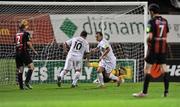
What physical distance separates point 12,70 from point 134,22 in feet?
21.1

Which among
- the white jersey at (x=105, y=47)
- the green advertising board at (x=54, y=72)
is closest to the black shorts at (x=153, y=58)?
the white jersey at (x=105, y=47)

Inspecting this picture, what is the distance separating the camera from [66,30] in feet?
86.2

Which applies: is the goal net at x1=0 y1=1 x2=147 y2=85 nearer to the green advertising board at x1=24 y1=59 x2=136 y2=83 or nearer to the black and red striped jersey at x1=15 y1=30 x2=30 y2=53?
the green advertising board at x1=24 y1=59 x2=136 y2=83

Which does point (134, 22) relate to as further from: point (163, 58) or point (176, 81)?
point (163, 58)

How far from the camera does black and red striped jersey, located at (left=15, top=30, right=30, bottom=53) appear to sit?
63.2ft

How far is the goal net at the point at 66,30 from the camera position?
23484mm

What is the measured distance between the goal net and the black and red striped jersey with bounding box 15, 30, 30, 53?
283 centimetres

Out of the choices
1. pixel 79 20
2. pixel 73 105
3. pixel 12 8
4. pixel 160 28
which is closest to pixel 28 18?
pixel 12 8

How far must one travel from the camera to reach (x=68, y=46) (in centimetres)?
2122

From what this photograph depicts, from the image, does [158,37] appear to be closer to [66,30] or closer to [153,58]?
[153,58]

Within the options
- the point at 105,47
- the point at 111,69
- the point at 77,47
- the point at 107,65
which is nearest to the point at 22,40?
the point at 77,47

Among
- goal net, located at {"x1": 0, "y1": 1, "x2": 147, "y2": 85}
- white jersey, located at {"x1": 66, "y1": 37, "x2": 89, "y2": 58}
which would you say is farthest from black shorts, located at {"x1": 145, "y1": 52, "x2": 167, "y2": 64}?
goal net, located at {"x1": 0, "y1": 1, "x2": 147, "y2": 85}

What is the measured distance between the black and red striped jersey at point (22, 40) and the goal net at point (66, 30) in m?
2.83

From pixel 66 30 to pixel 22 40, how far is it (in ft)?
23.2
